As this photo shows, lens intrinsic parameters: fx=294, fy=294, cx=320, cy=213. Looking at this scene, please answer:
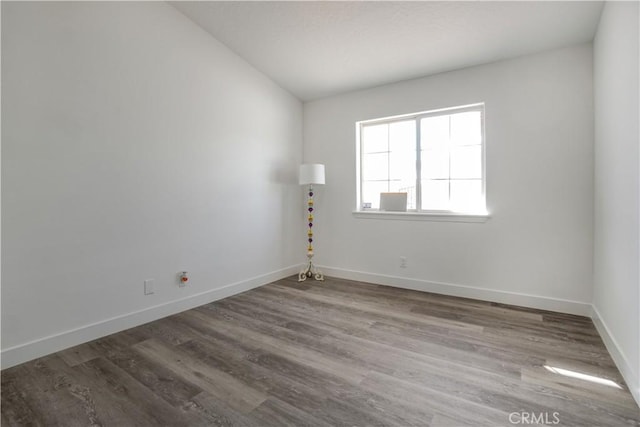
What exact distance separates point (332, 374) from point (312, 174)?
2541 millimetres

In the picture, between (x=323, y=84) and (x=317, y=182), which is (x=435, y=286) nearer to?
(x=317, y=182)

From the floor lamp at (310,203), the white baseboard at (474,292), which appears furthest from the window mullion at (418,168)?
the floor lamp at (310,203)

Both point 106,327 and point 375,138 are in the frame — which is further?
point 375,138

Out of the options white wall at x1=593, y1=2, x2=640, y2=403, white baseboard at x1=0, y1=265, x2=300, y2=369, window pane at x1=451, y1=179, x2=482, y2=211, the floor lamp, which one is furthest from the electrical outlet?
white wall at x1=593, y1=2, x2=640, y2=403

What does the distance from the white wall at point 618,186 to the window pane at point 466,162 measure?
3.11 feet

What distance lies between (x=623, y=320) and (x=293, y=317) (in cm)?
232

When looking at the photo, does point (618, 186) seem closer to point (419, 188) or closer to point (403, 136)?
point (419, 188)

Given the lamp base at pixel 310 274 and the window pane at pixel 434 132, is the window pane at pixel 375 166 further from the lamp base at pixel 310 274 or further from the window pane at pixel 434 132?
the lamp base at pixel 310 274

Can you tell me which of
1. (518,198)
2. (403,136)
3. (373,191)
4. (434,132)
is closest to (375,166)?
(373,191)

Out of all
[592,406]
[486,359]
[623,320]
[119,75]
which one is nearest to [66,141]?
[119,75]

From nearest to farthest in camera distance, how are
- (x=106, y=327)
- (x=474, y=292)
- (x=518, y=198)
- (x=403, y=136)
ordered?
(x=106, y=327) → (x=518, y=198) → (x=474, y=292) → (x=403, y=136)

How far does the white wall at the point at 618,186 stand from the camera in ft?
5.32

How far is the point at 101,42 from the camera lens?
2295 mm

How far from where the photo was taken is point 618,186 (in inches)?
75.8
